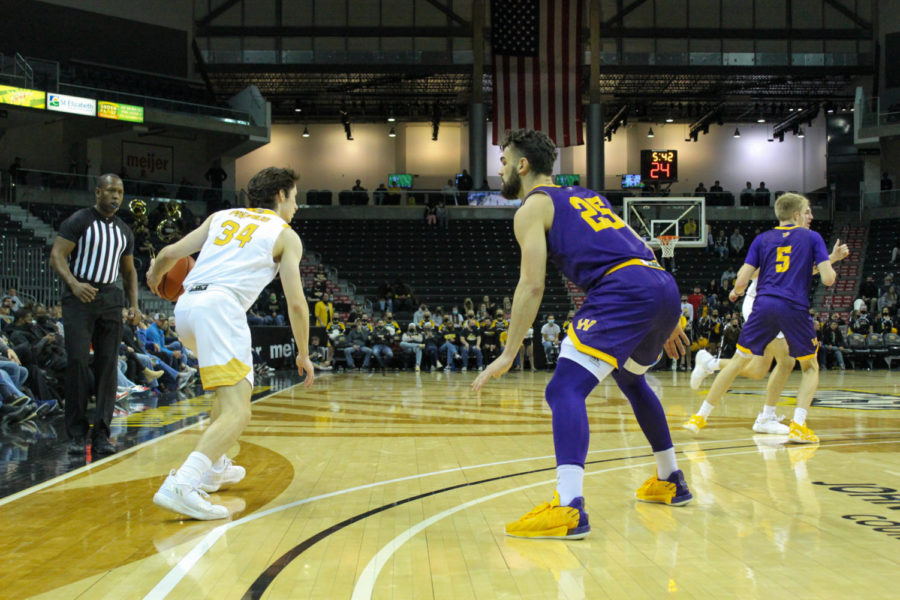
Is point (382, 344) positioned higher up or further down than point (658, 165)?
further down

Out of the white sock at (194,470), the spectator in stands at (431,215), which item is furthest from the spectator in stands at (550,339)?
the white sock at (194,470)

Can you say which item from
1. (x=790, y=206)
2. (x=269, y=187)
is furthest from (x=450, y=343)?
(x=269, y=187)

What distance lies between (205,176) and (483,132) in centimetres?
1016

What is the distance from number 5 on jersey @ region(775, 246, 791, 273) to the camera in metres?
6.19

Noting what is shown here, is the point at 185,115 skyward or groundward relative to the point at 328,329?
skyward

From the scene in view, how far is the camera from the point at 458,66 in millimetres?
28594

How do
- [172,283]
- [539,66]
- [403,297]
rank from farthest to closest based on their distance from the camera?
[539,66] < [403,297] < [172,283]

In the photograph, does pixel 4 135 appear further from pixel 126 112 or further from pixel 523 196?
pixel 523 196

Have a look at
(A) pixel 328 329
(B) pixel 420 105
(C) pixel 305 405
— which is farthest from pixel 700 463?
(B) pixel 420 105

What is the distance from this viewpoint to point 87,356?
5.49 meters

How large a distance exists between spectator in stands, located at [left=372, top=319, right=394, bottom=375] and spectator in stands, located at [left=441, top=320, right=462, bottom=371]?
1.15 m

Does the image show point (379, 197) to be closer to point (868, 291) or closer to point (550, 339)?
point (550, 339)

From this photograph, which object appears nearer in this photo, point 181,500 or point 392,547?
point 392,547

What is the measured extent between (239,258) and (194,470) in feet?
3.34
